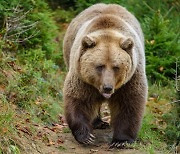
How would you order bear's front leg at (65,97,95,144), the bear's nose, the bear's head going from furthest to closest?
bear's front leg at (65,97,95,144) → the bear's head → the bear's nose

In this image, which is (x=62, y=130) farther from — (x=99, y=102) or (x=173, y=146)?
(x=173, y=146)

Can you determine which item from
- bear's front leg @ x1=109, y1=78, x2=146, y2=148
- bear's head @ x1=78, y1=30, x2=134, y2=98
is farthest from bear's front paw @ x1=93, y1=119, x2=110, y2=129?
bear's head @ x1=78, y1=30, x2=134, y2=98

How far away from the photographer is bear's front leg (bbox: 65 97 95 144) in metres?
7.51

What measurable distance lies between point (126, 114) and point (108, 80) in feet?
2.82

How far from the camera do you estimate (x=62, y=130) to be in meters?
8.34

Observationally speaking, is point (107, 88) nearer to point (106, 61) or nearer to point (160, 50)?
point (106, 61)

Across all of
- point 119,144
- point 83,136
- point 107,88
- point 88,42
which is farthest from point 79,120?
point 88,42

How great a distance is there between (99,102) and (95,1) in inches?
285

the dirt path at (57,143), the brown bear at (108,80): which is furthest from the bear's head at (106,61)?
the dirt path at (57,143)

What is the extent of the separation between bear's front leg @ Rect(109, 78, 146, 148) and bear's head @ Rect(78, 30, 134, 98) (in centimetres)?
37

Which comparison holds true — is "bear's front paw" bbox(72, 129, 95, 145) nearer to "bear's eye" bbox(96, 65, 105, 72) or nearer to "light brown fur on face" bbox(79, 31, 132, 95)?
"light brown fur on face" bbox(79, 31, 132, 95)

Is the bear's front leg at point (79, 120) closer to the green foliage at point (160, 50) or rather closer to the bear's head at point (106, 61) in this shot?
the bear's head at point (106, 61)

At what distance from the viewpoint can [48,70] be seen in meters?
10.4

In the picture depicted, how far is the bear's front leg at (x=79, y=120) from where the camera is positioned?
24.6 feet
